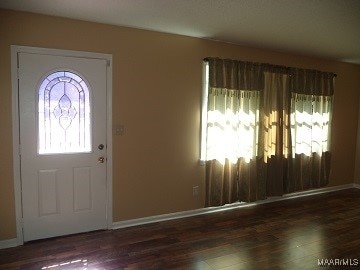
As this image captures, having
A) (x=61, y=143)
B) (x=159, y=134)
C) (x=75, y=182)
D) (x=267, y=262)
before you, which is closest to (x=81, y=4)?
(x=61, y=143)

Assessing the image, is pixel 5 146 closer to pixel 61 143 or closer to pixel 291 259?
pixel 61 143

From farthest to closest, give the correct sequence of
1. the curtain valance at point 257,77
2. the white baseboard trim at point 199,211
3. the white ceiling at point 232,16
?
1. the curtain valance at point 257,77
2. the white baseboard trim at point 199,211
3. the white ceiling at point 232,16

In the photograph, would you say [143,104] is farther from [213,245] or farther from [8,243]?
[8,243]

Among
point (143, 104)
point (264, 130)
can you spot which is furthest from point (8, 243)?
point (264, 130)

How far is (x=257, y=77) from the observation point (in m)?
3.79

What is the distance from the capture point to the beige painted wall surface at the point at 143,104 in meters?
2.62

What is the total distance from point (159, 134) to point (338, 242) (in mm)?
2434

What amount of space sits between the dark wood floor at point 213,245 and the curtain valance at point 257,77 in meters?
1.90

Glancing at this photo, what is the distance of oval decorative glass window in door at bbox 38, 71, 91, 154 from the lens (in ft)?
8.99

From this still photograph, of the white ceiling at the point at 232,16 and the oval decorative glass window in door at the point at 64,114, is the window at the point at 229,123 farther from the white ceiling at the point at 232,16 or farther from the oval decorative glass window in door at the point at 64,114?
the oval decorative glass window in door at the point at 64,114

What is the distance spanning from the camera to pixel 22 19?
257cm

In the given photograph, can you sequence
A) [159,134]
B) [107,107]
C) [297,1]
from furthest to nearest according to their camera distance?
[159,134] → [107,107] → [297,1]

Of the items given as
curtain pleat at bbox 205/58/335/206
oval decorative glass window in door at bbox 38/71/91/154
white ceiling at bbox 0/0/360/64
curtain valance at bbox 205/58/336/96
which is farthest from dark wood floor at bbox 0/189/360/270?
white ceiling at bbox 0/0/360/64

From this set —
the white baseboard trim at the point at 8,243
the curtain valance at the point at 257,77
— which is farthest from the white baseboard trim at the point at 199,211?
the curtain valance at the point at 257,77
